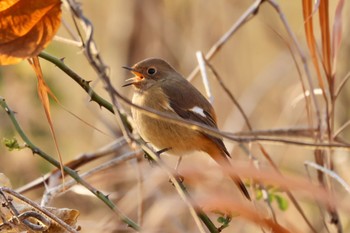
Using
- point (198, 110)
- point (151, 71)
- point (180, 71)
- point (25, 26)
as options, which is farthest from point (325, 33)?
point (180, 71)

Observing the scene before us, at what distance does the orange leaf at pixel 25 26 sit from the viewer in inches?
51.8

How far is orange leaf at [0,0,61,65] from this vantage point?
4.32 feet

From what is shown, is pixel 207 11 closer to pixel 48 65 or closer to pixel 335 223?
pixel 48 65

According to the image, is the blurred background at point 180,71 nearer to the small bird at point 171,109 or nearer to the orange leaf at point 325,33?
the small bird at point 171,109

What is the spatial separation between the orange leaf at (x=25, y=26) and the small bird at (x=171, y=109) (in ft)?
5.81

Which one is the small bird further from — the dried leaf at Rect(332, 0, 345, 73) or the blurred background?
the dried leaf at Rect(332, 0, 345, 73)

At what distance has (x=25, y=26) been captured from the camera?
1.34 m

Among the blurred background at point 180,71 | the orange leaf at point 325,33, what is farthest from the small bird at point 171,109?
the orange leaf at point 325,33

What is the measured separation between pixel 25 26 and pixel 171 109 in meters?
2.03

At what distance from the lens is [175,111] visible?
338cm

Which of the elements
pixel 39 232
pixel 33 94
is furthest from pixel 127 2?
pixel 39 232

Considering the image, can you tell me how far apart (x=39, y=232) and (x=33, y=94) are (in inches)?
120

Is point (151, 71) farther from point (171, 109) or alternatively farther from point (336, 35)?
point (336, 35)

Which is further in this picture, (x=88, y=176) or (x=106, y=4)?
(x=106, y=4)
